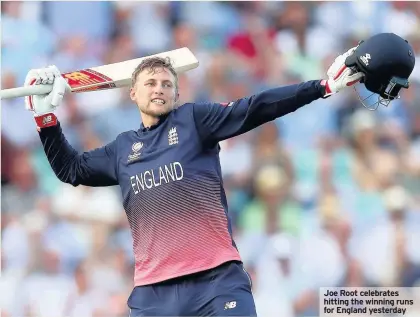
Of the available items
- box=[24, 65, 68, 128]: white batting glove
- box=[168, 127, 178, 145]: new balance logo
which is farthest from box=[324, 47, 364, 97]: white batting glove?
box=[24, 65, 68, 128]: white batting glove

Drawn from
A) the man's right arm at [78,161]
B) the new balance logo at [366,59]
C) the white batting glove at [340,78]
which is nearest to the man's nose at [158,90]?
the man's right arm at [78,161]

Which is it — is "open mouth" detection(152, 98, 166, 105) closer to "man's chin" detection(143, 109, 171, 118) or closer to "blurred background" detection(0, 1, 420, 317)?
"man's chin" detection(143, 109, 171, 118)

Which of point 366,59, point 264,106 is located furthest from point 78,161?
point 366,59

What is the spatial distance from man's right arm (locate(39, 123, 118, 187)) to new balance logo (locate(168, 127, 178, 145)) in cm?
37

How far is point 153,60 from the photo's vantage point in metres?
3.75

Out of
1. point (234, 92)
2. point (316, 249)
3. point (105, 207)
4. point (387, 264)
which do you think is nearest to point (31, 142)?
point (105, 207)

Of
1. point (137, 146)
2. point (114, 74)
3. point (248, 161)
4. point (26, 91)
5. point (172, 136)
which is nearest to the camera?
point (172, 136)

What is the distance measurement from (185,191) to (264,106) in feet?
1.62

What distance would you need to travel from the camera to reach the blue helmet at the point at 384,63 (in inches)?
130

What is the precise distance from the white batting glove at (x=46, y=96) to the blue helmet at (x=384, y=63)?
4.62 ft

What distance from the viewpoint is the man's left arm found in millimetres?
3316

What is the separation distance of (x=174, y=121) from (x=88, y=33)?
368 centimetres

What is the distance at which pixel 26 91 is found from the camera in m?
3.86

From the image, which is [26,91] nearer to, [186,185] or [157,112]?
[157,112]
